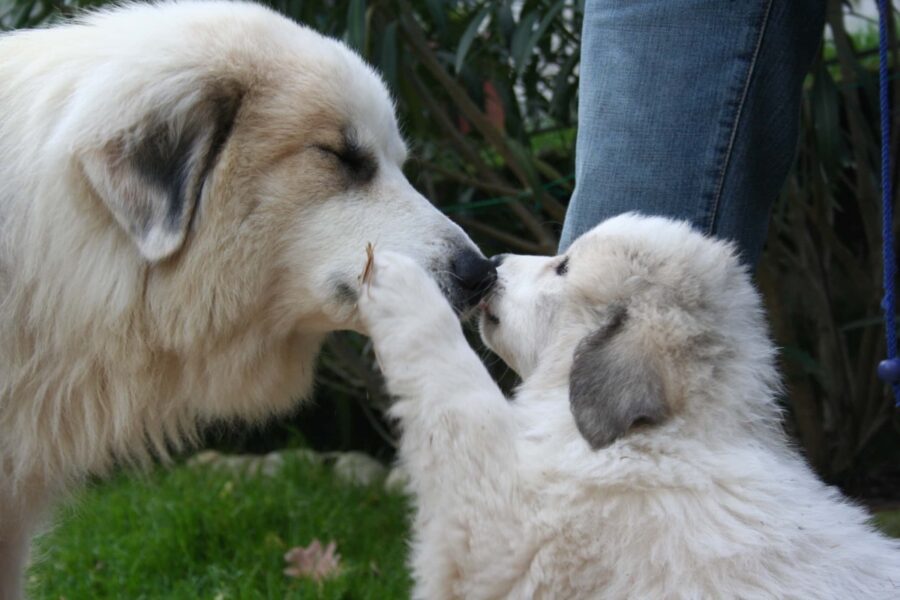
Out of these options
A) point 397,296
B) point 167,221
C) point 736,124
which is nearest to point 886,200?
point 736,124

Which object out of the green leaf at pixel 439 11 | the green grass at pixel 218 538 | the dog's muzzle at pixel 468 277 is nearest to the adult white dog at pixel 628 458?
the dog's muzzle at pixel 468 277

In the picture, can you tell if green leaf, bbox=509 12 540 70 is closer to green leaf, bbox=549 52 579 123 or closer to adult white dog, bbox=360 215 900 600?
green leaf, bbox=549 52 579 123

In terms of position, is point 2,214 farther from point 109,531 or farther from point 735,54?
A: point 109,531

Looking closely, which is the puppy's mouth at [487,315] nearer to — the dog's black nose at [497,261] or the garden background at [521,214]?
the dog's black nose at [497,261]

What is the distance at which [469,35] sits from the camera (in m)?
4.04

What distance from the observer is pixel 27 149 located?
259 cm

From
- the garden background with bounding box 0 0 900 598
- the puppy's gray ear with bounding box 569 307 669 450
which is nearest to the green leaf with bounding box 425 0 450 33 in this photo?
the garden background with bounding box 0 0 900 598

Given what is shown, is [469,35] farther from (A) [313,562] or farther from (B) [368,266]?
(A) [313,562]

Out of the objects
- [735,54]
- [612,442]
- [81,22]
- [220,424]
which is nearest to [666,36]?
[735,54]

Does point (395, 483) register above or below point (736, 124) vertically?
below

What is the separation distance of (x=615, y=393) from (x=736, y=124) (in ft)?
2.45

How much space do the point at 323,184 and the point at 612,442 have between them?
2.90 ft

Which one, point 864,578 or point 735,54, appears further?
A: point 735,54

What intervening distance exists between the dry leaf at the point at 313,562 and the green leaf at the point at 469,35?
1.66m
